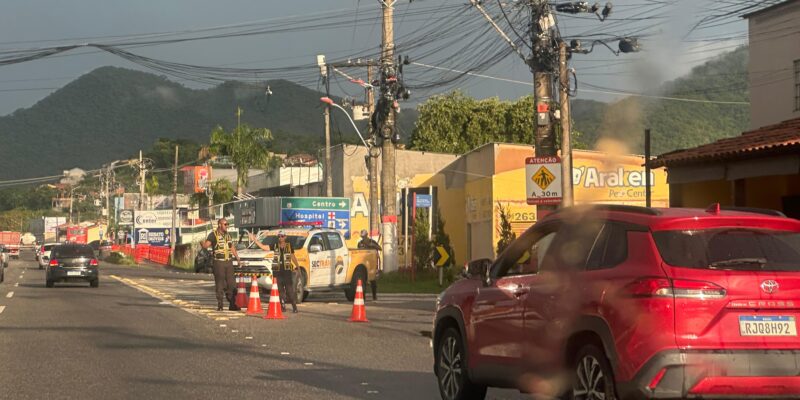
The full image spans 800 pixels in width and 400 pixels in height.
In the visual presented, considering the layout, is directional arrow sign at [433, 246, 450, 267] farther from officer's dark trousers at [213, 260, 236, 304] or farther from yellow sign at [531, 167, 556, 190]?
yellow sign at [531, 167, 556, 190]

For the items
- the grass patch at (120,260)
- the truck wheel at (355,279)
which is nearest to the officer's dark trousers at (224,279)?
the truck wheel at (355,279)

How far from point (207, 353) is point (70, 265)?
24490mm

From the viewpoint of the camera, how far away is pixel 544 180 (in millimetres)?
22734

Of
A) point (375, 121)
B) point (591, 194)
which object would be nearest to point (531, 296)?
point (591, 194)

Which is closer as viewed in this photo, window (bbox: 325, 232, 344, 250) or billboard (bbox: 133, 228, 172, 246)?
window (bbox: 325, 232, 344, 250)

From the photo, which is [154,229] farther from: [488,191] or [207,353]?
[207,353]

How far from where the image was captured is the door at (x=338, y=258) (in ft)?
94.5

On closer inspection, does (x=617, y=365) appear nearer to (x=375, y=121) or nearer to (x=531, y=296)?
(x=531, y=296)

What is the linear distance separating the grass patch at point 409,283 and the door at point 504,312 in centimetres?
2463

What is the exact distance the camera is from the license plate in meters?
7.53

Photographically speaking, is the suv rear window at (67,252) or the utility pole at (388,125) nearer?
the utility pole at (388,125)

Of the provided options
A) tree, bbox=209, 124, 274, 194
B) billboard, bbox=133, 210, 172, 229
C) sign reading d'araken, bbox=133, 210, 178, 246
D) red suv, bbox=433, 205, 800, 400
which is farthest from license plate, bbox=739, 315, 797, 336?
sign reading d'araken, bbox=133, 210, 178, 246

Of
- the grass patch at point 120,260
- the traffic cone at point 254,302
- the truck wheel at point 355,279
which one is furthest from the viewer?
the grass patch at point 120,260

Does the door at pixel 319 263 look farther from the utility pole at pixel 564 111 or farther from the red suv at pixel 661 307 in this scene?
the red suv at pixel 661 307
